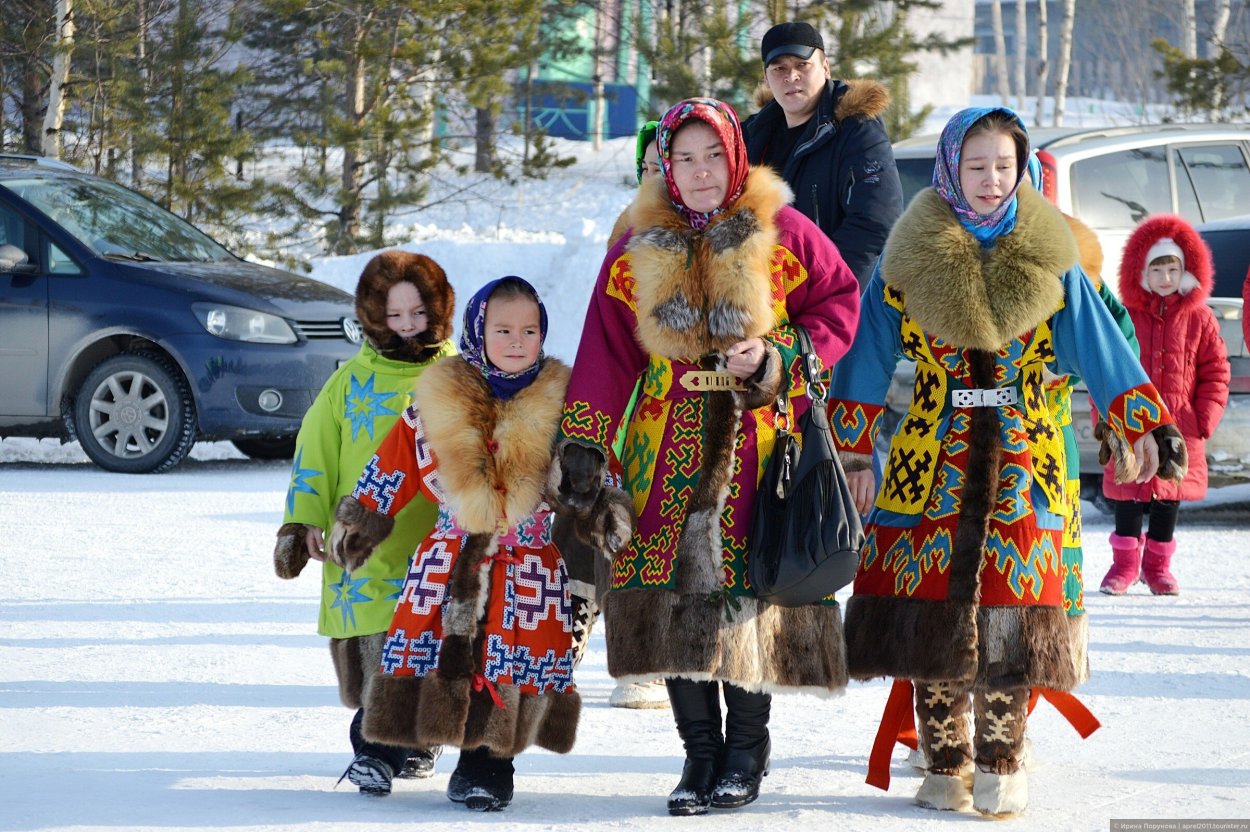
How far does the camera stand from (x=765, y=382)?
408cm

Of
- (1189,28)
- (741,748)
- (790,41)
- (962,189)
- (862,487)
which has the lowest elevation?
(741,748)

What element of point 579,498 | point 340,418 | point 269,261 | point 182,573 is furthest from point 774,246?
point 269,261

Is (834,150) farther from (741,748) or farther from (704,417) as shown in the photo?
(741,748)

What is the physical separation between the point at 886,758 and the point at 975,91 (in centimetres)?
6483

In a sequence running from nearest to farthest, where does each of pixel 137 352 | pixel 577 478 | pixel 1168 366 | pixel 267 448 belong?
pixel 577 478 < pixel 1168 366 < pixel 137 352 < pixel 267 448

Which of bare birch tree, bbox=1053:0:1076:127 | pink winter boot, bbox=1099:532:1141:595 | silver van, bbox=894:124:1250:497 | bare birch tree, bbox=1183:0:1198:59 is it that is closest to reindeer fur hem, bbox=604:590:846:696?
pink winter boot, bbox=1099:532:1141:595

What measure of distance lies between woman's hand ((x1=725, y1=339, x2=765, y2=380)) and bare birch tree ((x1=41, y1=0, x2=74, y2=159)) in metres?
14.1

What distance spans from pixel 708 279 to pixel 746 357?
0.72 ft

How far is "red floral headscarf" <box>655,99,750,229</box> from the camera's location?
4.19 metres

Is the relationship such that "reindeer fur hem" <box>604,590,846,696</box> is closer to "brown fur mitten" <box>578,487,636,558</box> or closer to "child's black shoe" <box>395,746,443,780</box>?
"brown fur mitten" <box>578,487,636,558</box>

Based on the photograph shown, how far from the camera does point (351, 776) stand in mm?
4363

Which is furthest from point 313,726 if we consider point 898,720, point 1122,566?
point 1122,566

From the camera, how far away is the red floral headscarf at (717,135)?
419 centimetres

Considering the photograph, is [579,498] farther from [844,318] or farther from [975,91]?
[975,91]
